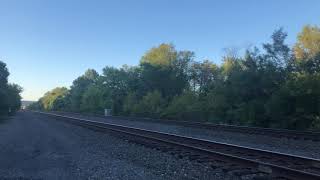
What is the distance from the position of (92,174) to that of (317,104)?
23.9 m

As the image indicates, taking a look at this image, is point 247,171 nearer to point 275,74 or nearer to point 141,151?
point 141,151

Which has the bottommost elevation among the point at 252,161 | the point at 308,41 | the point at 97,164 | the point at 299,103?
the point at 97,164

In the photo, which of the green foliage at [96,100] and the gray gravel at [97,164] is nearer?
the gray gravel at [97,164]

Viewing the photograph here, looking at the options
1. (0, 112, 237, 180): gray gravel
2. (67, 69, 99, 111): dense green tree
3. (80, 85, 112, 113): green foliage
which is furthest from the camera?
(67, 69, 99, 111): dense green tree

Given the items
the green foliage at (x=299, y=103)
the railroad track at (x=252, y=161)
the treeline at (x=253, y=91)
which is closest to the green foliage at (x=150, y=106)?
the treeline at (x=253, y=91)

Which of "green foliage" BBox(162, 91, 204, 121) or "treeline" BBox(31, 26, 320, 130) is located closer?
"treeline" BBox(31, 26, 320, 130)

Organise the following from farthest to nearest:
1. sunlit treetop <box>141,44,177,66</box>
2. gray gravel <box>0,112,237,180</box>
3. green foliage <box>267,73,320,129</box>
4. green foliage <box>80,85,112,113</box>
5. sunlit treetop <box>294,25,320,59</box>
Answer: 1. green foliage <box>80,85,112,113</box>
2. sunlit treetop <box>141,44,177,66</box>
3. sunlit treetop <box>294,25,320,59</box>
4. green foliage <box>267,73,320,129</box>
5. gray gravel <box>0,112,237,180</box>

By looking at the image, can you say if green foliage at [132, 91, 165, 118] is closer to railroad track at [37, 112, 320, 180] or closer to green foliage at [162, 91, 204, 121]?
green foliage at [162, 91, 204, 121]

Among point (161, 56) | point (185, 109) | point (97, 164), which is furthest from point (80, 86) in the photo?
point (97, 164)

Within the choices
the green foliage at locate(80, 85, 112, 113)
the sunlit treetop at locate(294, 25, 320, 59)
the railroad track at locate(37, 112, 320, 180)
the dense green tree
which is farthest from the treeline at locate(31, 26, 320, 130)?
the dense green tree

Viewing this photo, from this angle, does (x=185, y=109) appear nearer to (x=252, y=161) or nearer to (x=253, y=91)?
(x=253, y=91)

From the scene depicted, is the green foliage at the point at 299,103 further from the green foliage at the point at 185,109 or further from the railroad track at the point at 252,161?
the green foliage at the point at 185,109

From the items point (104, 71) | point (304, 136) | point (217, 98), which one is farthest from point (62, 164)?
point (104, 71)

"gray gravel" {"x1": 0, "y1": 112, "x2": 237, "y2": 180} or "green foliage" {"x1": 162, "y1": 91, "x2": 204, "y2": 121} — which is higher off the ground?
"green foliage" {"x1": 162, "y1": 91, "x2": 204, "y2": 121}
